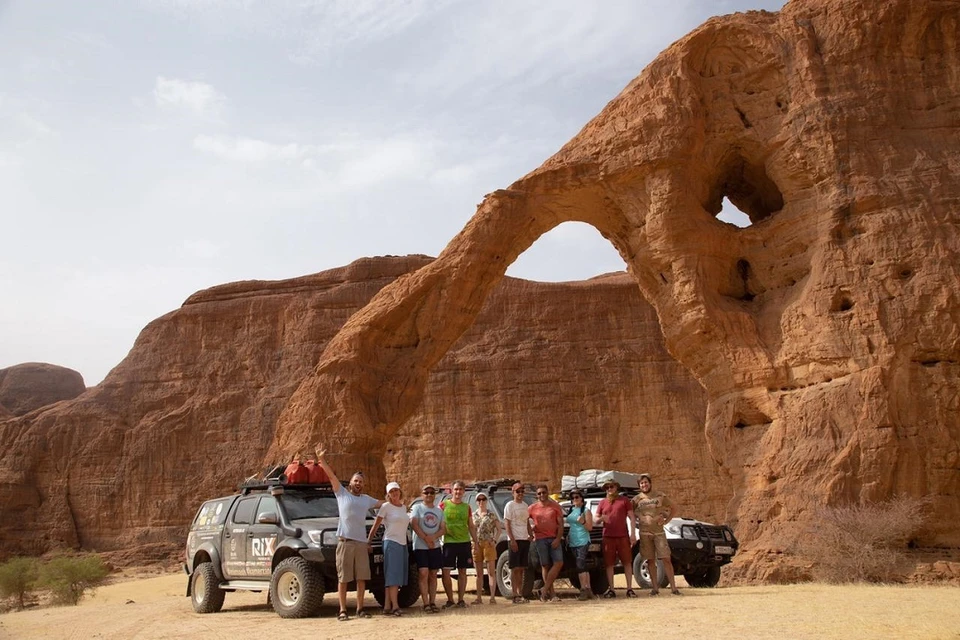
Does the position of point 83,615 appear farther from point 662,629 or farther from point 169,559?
point 169,559

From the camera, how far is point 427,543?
10.1 metres

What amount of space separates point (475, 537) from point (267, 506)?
2780 millimetres

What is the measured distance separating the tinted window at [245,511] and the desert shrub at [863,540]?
8560 mm

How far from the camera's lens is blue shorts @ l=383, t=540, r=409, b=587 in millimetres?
9734

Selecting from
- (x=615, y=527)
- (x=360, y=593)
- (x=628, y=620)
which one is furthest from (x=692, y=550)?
(x=360, y=593)

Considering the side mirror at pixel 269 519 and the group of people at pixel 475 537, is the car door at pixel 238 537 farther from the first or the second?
the group of people at pixel 475 537

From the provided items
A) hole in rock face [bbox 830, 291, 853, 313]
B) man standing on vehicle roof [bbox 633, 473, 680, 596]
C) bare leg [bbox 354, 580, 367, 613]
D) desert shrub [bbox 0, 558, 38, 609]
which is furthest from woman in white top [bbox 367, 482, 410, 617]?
desert shrub [bbox 0, 558, 38, 609]

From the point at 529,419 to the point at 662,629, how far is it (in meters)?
30.7

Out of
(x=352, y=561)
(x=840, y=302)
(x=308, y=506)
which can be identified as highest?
(x=840, y=302)

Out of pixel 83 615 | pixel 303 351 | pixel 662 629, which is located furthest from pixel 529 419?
pixel 662 629

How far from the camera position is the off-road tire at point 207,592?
11.5 m

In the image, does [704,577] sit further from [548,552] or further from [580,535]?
[548,552]

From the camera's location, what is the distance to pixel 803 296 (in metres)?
15.9

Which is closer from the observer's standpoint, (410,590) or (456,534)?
(456,534)
